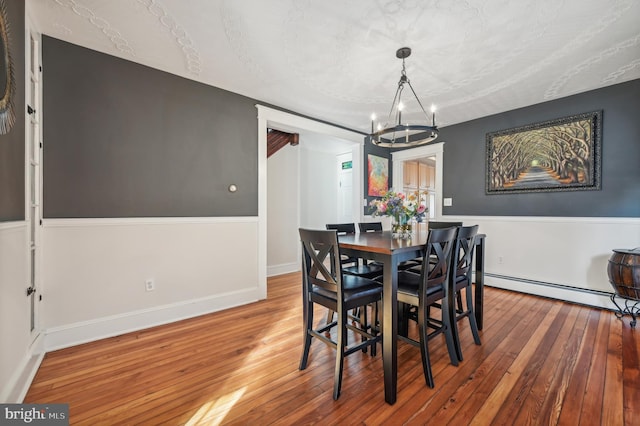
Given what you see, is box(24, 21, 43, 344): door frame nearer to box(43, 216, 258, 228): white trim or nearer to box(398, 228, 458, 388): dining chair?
box(43, 216, 258, 228): white trim

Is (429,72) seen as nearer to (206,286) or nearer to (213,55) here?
(213,55)

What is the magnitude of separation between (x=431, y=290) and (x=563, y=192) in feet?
9.38

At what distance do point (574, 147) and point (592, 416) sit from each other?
3096 mm

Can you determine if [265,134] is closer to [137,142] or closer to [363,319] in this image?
[137,142]

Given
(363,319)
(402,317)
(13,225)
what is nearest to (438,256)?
(402,317)

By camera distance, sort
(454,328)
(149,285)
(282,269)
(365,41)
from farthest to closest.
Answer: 1. (282,269)
2. (149,285)
3. (365,41)
4. (454,328)

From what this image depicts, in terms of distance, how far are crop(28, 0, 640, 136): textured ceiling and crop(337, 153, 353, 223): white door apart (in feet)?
7.45

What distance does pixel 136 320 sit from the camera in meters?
2.47

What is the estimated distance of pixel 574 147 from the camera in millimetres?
3227

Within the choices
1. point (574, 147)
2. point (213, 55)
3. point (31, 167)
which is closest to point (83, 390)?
point (31, 167)

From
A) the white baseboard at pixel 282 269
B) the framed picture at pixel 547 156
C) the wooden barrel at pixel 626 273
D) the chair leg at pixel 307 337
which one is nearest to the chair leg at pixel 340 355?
the chair leg at pixel 307 337

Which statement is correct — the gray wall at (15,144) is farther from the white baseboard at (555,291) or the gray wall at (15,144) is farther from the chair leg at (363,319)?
the white baseboard at (555,291)

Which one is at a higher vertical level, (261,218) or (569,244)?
(261,218)

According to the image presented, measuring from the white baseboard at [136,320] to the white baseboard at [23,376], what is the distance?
0.41ft
